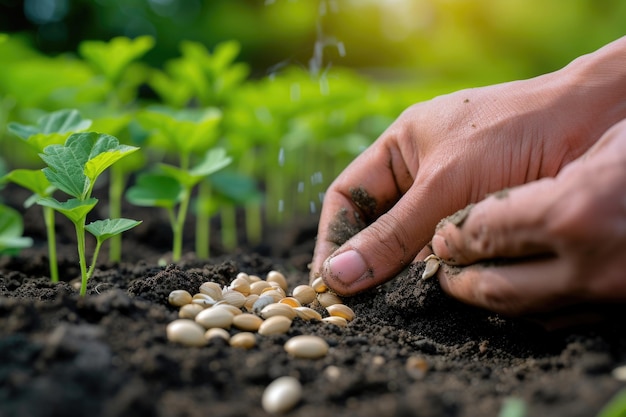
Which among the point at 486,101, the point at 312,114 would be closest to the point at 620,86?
the point at 486,101

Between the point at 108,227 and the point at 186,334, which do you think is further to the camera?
the point at 108,227

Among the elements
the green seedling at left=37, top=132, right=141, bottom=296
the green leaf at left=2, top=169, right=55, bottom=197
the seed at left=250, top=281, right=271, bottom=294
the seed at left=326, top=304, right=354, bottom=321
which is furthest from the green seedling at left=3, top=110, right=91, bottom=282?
the seed at left=326, top=304, right=354, bottom=321

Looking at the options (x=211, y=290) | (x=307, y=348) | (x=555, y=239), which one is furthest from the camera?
(x=211, y=290)

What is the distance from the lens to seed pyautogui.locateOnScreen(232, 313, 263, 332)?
1426 mm

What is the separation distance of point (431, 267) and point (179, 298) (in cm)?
62

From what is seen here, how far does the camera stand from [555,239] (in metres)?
1.16

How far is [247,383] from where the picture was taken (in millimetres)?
1128

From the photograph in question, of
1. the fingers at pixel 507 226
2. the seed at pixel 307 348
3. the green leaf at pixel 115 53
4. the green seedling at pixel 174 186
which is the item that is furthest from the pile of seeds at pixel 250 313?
the green leaf at pixel 115 53

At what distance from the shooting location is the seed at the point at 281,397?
1026mm

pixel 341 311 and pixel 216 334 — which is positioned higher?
pixel 216 334

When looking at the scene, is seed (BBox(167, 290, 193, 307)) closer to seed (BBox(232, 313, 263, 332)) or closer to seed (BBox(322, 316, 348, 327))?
seed (BBox(232, 313, 263, 332))

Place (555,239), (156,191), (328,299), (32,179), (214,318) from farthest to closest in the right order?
(156,191), (32,179), (328,299), (214,318), (555,239)

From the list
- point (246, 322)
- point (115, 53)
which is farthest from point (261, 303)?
point (115, 53)

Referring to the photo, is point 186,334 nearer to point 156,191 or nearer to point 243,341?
point 243,341
